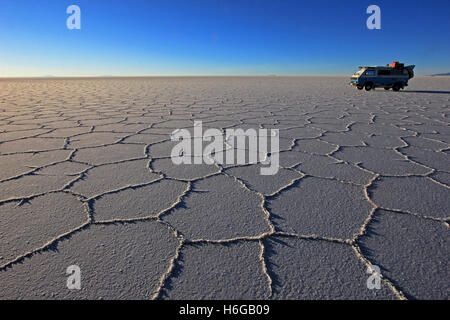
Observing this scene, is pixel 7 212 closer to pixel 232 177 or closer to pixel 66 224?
pixel 66 224

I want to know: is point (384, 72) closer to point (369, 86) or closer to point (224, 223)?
point (369, 86)

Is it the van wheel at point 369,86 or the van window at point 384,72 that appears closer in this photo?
the van window at point 384,72

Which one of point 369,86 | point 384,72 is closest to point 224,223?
point 369,86

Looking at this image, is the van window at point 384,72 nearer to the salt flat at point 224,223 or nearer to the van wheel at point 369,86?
the van wheel at point 369,86

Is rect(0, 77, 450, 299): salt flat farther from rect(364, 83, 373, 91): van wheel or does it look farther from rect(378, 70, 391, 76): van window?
rect(378, 70, 391, 76): van window

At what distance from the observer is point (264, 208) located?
4.75ft

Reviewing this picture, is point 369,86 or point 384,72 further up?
point 384,72

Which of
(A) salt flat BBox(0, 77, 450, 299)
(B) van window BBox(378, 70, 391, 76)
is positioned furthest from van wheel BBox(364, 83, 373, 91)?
(A) salt flat BBox(0, 77, 450, 299)

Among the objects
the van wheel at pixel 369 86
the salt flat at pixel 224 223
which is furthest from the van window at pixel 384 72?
the salt flat at pixel 224 223

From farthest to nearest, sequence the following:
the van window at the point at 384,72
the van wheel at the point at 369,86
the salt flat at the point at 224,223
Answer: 1. the van wheel at the point at 369,86
2. the van window at the point at 384,72
3. the salt flat at the point at 224,223

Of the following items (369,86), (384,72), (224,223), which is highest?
(384,72)
